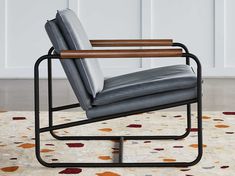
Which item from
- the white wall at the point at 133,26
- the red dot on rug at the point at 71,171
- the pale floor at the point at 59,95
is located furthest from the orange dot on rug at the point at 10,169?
the white wall at the point at 133,26

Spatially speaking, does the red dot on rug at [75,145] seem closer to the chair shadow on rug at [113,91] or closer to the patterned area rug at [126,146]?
the patterned area rug at [126,146]

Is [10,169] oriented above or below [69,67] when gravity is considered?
below

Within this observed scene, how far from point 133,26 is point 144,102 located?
3.68 metres

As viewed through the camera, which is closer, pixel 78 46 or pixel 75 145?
pixel 78 46

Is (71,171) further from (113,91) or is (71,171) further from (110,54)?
(110,54)

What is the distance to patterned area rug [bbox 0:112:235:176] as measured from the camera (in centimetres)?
246

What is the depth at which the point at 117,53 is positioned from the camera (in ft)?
8.06

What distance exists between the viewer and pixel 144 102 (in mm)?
2510

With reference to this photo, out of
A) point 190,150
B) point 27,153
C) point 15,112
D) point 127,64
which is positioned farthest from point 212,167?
point 127,64

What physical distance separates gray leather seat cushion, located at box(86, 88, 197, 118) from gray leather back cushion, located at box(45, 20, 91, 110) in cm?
6

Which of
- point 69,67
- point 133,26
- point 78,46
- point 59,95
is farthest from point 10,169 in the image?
point 133,26

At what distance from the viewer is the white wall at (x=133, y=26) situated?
608 cm

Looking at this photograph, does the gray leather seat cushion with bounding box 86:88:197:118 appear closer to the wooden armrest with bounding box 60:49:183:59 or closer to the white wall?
the wooden armrest with bounding box 60:49:183:59

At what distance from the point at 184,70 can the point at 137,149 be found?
1.57 ft
